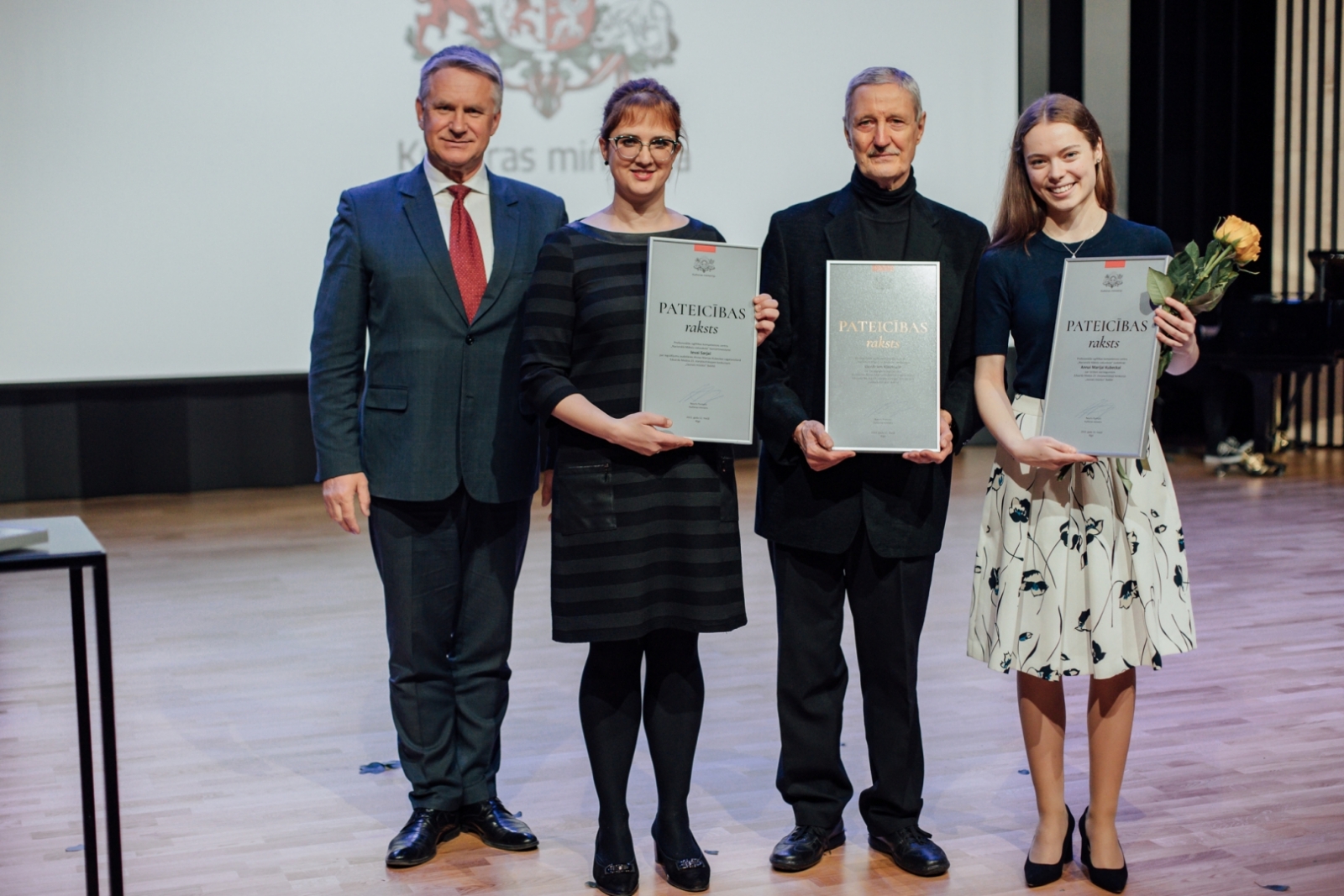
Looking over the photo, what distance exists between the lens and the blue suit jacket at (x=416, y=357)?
2.60 metres

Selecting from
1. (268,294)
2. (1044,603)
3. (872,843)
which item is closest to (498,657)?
(872,843)

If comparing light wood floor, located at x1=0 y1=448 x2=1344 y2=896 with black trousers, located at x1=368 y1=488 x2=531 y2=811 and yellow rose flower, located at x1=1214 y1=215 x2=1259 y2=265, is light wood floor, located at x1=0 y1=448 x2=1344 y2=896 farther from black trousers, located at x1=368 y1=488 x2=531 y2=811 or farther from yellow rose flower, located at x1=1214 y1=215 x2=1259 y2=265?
yellow rose flower, located at x1=1214 y1=215 x2=1259 y2=265

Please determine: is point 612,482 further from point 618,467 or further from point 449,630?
point 449,630

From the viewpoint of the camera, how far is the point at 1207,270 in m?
2.23

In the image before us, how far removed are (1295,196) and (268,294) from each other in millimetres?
6831

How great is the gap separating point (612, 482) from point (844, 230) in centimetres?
63

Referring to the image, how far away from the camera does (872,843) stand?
2.65 m

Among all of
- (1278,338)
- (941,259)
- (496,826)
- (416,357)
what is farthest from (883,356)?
(1278,338)

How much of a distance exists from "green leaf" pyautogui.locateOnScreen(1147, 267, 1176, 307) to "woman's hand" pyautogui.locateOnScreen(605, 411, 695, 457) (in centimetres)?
80

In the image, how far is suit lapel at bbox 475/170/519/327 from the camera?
2613 millimetres

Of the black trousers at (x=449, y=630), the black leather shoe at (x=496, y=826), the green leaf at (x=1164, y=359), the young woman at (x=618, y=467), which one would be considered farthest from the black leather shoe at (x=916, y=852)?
the green leaf at (x=1164, y=359)

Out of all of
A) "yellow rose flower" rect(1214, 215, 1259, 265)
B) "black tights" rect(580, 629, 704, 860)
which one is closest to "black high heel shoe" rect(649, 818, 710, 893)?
"black tights" rect(580, 629, 704, 860)

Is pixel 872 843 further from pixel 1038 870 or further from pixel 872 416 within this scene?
pixel 872 416

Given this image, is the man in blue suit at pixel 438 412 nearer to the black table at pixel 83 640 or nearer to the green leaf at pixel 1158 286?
the black table at pixel 83 640
